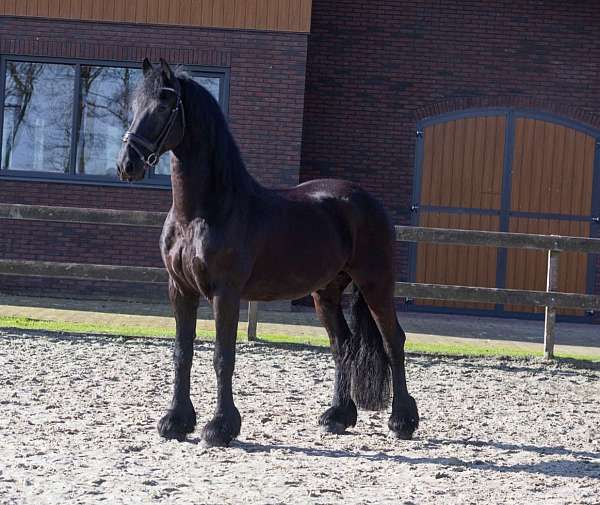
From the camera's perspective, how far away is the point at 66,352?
845 cm

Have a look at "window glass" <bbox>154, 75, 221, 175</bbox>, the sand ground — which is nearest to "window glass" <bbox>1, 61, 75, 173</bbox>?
"window glass" <bbox>154, 75, 221, 175</bbox>

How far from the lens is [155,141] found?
5.17 m

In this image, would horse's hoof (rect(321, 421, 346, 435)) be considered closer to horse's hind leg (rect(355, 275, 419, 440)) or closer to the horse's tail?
the horse's tail

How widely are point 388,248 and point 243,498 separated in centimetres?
232

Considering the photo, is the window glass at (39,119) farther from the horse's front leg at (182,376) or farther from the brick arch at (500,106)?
the horse's front leg at (182,376)

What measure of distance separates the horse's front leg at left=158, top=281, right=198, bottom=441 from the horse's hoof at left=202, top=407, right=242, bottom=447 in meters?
0.20

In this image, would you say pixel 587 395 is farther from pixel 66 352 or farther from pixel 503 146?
pixel 503 146

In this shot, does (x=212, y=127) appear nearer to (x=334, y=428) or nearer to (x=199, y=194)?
(x=199, y=194)

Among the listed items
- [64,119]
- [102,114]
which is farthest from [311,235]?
[64,119]

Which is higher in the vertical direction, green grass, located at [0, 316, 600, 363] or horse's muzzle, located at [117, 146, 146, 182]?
horse's muzzle, located at [117, 146, 146, 182]

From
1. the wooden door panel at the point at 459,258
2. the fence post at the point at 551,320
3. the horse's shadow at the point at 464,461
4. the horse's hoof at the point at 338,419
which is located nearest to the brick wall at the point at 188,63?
the wooden door panel at the point at 459,258

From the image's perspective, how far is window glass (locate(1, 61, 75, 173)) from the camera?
12836mm

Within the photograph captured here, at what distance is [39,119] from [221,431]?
8.82 meters

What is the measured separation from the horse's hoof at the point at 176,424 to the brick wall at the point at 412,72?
A: 8.72m
